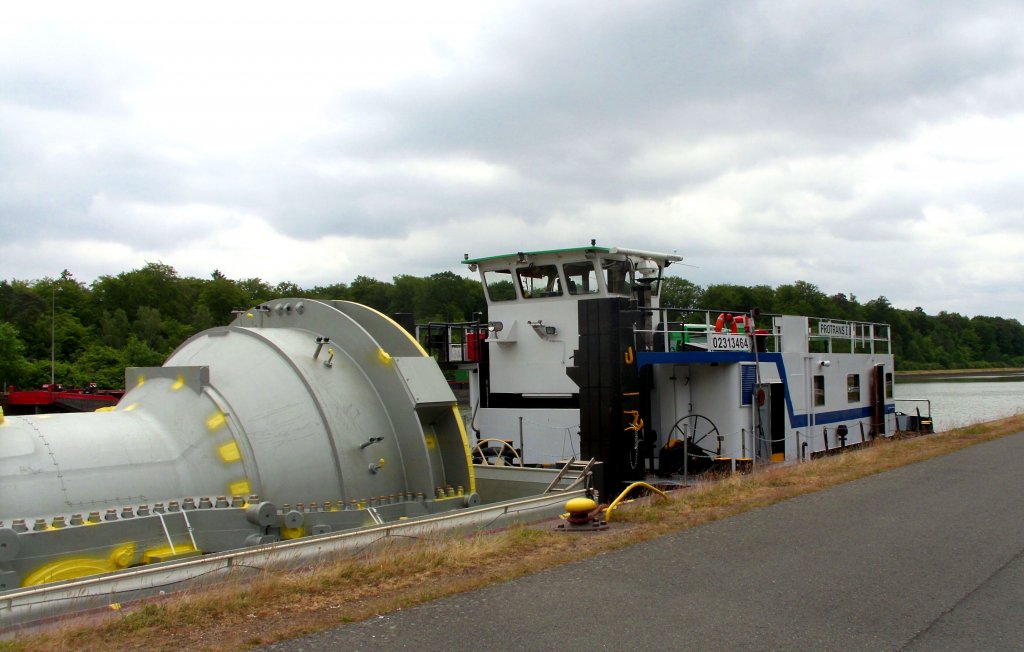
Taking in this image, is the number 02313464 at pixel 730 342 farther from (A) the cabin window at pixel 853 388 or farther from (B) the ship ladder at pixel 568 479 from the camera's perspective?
(A) the cabin window at pixel 853 388

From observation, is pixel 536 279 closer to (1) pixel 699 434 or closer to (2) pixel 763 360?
(1) pixel 699 434

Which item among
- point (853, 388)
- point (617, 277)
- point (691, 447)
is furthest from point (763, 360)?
point (853, 388)

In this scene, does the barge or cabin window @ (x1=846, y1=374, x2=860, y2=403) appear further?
cabin window @ (x1=846, y1=374, x2=860, y2=403)

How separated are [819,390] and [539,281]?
6.75 meters

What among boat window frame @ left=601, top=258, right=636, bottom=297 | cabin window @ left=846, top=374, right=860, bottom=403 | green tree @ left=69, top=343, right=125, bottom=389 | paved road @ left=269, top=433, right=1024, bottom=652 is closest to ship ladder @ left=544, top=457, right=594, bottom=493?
paved road @ left=269, top=433, right=1024, bottom=652

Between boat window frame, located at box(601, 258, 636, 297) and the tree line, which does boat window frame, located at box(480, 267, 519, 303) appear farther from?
the tree line

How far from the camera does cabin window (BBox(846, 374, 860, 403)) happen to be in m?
19.5

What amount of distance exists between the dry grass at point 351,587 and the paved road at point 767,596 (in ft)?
0.79

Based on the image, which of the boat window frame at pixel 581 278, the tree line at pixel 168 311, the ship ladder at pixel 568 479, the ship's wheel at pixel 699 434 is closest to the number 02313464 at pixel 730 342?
the ship's wheel at pixel 699 434

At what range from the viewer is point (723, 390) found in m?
14.6

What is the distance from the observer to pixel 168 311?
73938 millimetres

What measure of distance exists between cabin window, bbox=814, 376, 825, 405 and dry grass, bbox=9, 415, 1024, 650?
28.5 feet

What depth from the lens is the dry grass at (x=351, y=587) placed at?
480 cm

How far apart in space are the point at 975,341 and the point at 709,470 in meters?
100
